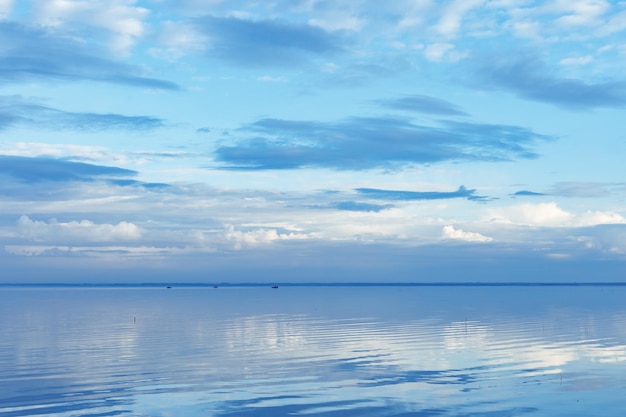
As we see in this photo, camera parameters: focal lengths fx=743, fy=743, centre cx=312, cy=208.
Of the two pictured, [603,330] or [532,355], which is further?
[603,330]

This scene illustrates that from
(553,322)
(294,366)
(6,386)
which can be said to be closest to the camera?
(6,386)

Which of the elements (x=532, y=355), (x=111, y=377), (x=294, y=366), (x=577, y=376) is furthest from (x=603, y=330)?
(x=111, y=377)

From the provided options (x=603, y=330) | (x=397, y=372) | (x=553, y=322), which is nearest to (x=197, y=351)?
(x=397, y=372)

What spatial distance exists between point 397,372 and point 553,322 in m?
38.9

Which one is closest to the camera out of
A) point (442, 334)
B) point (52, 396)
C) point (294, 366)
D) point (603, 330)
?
point (52, 396)

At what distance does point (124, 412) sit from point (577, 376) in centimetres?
2024

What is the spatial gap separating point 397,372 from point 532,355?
10624 millimetres

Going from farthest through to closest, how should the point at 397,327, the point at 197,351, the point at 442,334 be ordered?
1. the point at 397,327
2. the point at 442,334
3. the point at 197,351

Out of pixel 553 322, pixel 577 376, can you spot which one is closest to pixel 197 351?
pixel 577 376

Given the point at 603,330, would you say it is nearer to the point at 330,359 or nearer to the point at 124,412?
the point at 330,359

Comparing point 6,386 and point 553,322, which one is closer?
point 6,386

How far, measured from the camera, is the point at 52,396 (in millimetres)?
28844

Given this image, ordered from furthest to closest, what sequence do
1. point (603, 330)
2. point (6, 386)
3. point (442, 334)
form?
1. point (603, 330)
2. point (442, 334)
3. point (6, 386)

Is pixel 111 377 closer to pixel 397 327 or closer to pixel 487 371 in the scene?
pixel 487 371
